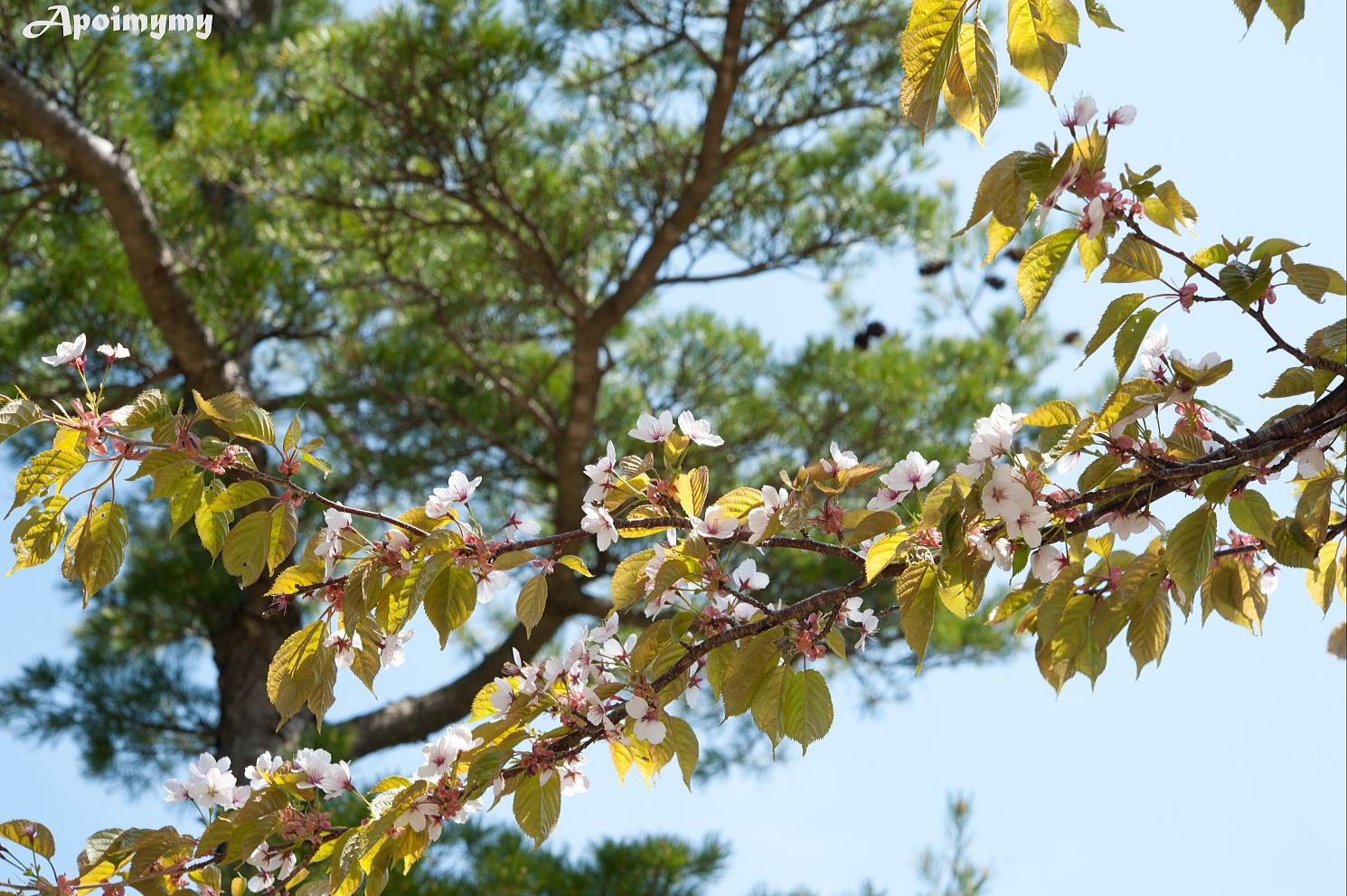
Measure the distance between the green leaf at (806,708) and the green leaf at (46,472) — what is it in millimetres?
543

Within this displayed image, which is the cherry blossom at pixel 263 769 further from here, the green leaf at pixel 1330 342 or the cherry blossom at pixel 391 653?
the green leaf at pixel 1330 342

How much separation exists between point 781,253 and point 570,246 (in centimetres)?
56

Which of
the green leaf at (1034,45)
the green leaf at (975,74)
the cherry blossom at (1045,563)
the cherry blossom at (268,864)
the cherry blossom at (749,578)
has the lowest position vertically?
the cherry blossom at (268,864)

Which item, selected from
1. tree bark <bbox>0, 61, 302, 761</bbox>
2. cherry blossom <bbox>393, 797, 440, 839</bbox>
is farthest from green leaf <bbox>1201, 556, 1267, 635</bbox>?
tree bark <bbox>0, 61, 302, 761</bbox>

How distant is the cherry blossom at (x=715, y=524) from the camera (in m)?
0.90

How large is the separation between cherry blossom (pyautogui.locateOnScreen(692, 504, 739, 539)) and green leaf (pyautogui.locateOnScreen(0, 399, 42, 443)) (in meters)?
0.47

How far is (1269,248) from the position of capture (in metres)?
0.80

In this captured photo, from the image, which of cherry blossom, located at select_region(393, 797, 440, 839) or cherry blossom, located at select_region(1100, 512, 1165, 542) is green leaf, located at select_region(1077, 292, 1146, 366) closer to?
cherry blossom, located at select_region(1100, 512, 1165, 542)

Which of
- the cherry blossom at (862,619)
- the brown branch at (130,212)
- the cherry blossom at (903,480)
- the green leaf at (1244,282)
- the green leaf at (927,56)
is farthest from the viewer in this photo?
the brown branch at (130,212)

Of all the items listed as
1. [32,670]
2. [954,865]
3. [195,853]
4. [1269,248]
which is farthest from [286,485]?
[32,670]

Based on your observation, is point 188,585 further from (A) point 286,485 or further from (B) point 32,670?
(A) point 286,485

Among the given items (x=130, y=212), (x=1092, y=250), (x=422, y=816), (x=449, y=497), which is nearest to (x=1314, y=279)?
(x=1092, y=250)

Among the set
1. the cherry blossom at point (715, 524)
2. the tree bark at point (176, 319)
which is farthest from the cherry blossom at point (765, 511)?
the tree bark at point (176, 319)

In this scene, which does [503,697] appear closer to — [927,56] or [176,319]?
[927,56]
